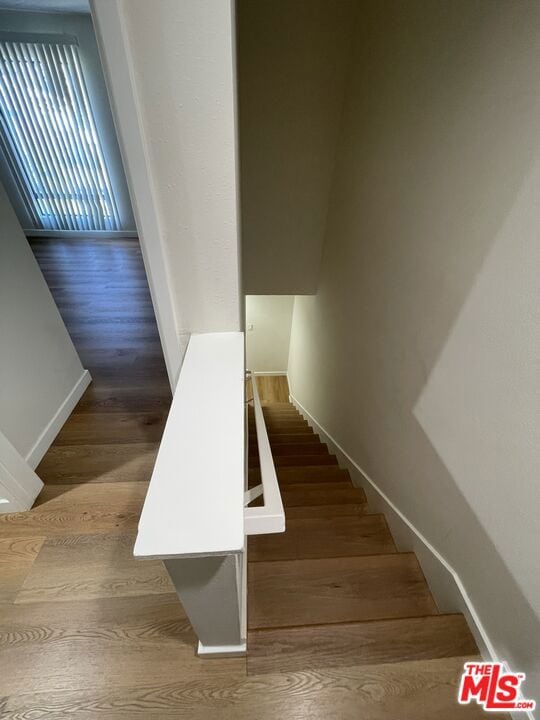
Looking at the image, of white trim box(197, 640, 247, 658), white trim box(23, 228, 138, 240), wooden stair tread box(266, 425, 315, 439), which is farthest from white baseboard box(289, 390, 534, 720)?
white trim box(23, 228, 138, 240)

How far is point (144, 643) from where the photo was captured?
0.94 meters

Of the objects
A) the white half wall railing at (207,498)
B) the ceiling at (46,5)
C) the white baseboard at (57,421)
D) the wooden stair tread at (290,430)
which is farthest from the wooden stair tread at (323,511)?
the ceiling at (46,5)

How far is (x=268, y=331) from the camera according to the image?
5207mm

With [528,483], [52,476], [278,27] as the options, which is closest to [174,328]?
[528,483]

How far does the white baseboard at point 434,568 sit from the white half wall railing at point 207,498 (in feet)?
2.32

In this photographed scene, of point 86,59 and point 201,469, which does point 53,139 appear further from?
point 201,469

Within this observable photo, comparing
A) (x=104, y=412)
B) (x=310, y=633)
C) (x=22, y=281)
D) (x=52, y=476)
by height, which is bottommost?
(x=310, y=633)

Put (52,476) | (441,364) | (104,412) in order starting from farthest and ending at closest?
(104,412) → (52,476) → (441,364)

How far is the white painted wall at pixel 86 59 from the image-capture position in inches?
134

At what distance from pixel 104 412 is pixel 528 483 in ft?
6.59

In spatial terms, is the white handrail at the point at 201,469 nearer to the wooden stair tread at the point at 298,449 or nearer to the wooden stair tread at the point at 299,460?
the wooden stair tread at the point at 299,460

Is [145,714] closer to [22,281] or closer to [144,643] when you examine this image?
[144,643]

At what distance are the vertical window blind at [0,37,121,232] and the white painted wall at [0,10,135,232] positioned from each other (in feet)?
0.29

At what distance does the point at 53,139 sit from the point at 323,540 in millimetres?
5644
